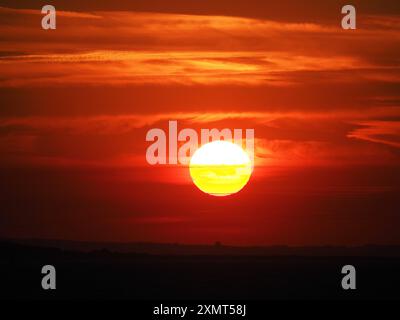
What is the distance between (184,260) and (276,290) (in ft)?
32.8

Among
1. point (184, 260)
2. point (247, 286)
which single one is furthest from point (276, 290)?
point (184, 260)

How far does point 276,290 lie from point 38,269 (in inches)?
768

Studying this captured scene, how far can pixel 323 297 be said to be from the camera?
87.2 m

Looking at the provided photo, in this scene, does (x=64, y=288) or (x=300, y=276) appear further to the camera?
(x=300, y=276)
